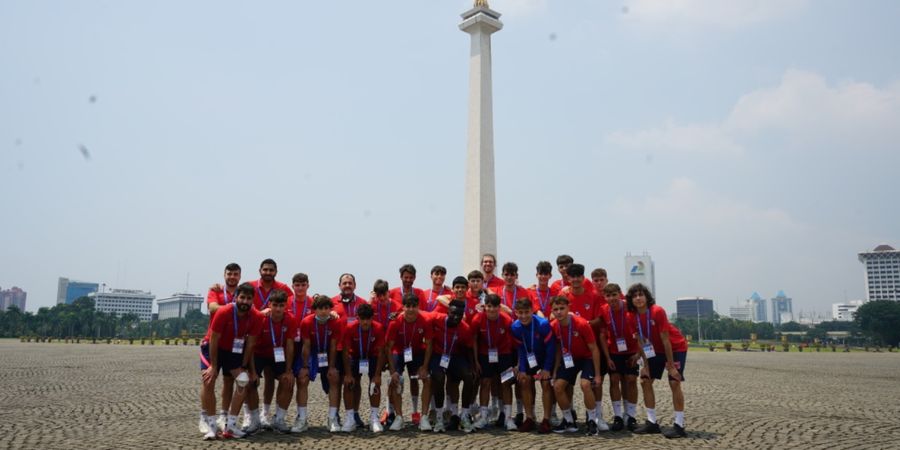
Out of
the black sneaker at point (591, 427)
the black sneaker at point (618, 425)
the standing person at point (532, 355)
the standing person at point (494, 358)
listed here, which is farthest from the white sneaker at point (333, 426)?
the black sneaker at point (618, 425)

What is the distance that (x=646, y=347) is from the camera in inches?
294

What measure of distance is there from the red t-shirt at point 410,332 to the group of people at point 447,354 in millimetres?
13

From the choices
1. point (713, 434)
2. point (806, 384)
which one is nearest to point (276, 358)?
point (713, 434)

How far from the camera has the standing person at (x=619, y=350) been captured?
7.61m

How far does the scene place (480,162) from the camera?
31188 mm

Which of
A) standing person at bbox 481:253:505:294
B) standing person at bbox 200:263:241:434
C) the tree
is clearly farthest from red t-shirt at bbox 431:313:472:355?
the tree

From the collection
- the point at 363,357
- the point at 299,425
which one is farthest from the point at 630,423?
the point at 299,425

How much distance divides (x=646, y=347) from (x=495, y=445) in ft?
7.22

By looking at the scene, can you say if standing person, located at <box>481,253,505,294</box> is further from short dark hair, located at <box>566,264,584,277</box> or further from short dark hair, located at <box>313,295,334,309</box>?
short dark hair, located at <box>313,295,334,309</box>

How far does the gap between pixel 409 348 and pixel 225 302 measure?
2.35 m

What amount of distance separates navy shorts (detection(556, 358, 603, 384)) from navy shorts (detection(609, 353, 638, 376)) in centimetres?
34

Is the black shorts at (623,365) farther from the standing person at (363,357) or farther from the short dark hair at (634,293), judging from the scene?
the standing person at (363,357)

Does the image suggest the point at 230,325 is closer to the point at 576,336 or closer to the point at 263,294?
the point at 263,294

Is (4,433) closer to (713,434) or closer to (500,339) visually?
(500,339)
